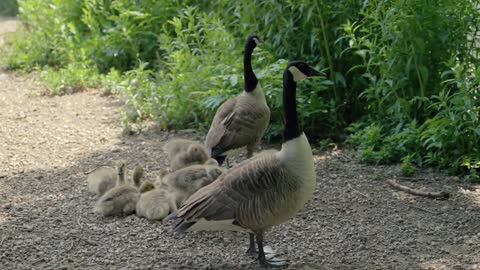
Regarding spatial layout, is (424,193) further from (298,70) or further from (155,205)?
(155,205)

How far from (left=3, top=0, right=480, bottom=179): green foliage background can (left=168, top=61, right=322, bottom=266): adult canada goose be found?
2.16 m

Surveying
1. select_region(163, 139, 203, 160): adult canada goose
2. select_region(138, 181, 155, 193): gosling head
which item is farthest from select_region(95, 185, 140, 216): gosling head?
select_region(163, 139, 203, 160): adult canada goose

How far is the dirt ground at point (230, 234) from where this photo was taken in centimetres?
551

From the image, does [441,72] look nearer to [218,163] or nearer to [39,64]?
[218,163]

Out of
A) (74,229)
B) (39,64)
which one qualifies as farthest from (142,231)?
(39,64)

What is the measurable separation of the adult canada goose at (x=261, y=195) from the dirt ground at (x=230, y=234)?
0.38 meters

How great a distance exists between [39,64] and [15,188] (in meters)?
5.37

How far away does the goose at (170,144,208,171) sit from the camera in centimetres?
693

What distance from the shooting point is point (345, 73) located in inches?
336

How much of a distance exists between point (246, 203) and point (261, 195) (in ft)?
0.38

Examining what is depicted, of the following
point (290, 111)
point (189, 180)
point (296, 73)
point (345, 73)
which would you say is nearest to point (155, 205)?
point (189, 180)

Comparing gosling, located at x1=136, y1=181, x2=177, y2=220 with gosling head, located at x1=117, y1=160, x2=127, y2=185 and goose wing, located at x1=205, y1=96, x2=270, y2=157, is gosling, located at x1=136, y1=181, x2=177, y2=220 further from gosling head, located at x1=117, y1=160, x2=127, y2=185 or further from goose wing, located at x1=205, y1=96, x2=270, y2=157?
goose wing, located at x1=205, y1=96, x2=270, y2=157

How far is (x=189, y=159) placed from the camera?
6.93 m

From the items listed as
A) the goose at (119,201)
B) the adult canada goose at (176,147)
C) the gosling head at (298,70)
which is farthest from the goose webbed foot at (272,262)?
the adult canada goose at (176,147)
